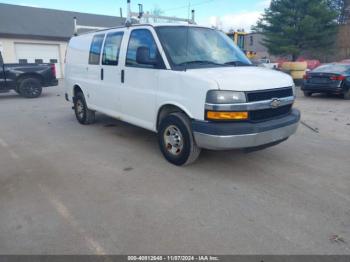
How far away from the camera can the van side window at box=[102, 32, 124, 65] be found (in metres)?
5.59

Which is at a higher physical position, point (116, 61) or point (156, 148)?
point (116, 61)

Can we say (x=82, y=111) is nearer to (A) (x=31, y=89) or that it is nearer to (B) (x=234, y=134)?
(B) (x=234, y=134)

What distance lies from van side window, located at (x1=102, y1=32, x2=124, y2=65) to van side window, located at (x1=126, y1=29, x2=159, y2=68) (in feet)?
1.26

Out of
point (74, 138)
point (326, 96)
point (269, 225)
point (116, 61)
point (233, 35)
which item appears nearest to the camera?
point (269, 225)

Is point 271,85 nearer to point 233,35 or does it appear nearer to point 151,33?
point 151,33

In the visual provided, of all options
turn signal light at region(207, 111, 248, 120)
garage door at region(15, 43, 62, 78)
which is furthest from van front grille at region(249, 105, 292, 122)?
garage door at region(15, 43, 62, 78)

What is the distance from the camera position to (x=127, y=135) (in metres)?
6.60

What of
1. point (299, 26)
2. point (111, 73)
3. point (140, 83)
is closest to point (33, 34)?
point (111, 73)

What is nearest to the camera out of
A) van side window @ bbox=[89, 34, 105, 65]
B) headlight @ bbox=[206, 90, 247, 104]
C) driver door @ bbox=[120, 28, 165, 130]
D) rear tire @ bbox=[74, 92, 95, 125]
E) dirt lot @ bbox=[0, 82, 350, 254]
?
dirt lot @ bbox=[0, 82, 350, 254]

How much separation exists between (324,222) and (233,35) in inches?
382

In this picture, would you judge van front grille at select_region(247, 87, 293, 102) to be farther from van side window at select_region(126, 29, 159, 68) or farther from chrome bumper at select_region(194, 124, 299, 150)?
van side window at select_region(126, 29, 159, 68)

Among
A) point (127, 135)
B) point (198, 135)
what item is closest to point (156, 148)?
point (127, 135)

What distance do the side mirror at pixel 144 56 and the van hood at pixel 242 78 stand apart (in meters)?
0.70

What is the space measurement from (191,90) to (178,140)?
0.86 metres
